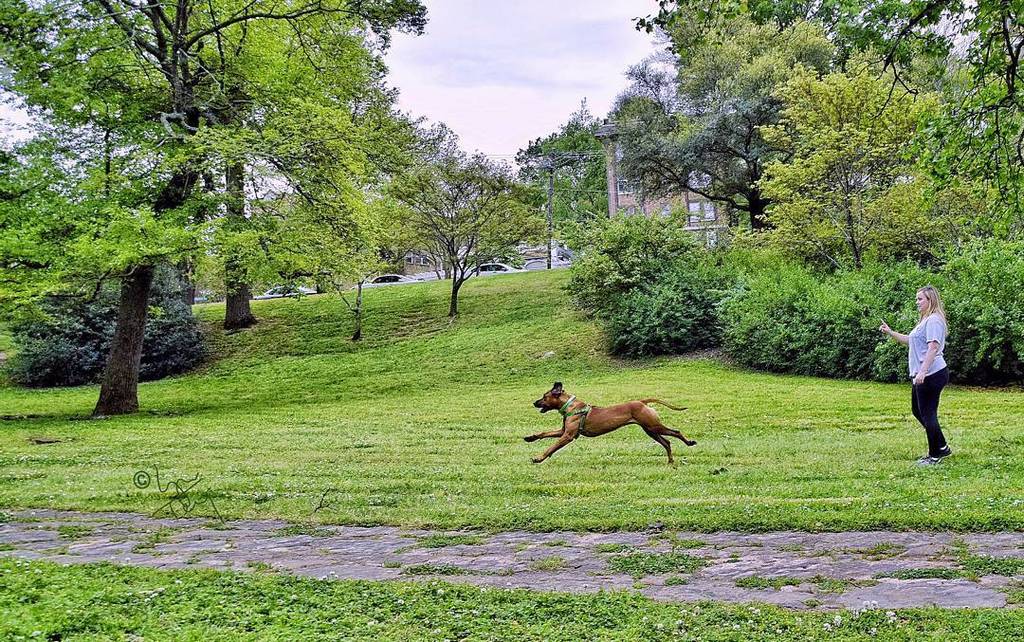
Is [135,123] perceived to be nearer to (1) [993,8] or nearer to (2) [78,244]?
(2) [78,244]

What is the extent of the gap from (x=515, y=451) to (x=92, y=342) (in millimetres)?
19334

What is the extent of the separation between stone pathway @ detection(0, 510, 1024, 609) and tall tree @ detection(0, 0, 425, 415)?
8.38 metres

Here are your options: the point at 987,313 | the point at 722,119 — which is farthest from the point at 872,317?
the point at 722,119

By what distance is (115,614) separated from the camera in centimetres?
347

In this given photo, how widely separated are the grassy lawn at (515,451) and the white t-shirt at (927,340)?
94 centimetres

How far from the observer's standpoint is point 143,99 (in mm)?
15297

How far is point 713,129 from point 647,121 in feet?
13.9

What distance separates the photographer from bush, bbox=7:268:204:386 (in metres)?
22.7

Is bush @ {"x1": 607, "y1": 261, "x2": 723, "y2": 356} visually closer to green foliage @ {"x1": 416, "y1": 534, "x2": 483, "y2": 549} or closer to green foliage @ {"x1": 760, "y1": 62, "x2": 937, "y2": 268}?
green foliage @ {"x1": 760, "y1": 62, "x2": 937, "y2": 268}

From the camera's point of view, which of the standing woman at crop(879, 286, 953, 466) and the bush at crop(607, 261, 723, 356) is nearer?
the standing woman at crop(879, 286, 953, 466)

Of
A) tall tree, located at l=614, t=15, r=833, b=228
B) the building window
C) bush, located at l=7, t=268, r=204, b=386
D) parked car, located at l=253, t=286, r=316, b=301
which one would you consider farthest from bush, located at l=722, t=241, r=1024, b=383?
bush, located at l=7, t=268, r=204, b=386

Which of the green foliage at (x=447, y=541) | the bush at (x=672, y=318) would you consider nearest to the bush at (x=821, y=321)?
the bush at (x=672, y=318)

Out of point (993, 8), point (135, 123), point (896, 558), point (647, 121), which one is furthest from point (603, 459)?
point (647, 121)

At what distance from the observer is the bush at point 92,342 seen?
22.7 metres
